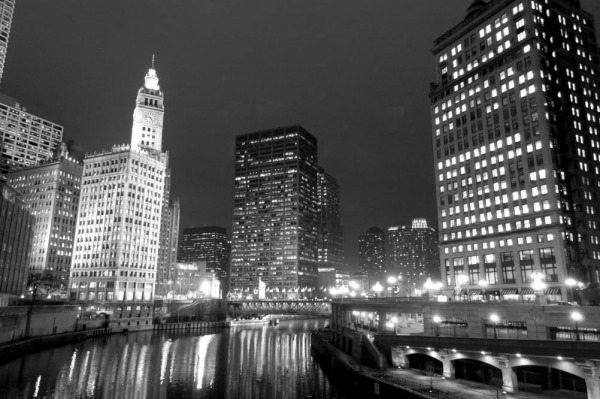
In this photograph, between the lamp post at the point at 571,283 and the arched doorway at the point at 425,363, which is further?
the lamp post at the point at 571,283

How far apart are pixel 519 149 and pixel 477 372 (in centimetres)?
7582

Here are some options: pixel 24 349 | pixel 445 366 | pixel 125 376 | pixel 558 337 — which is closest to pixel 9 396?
pixel 125 376

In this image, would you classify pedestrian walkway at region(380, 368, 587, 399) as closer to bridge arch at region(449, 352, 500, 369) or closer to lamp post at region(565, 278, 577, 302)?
bridge arch at region(449, 352, 500, 369)

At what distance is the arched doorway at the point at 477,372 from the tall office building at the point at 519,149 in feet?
178

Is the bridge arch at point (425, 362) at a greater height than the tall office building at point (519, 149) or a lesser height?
lesser

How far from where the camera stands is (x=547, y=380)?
52.0 m

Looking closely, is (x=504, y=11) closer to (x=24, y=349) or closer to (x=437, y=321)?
(x=437, y=321)

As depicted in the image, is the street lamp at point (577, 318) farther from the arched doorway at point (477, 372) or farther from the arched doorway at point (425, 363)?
the arched doorway at point (425, 363)

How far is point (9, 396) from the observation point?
55938mm

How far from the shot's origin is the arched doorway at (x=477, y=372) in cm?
5619

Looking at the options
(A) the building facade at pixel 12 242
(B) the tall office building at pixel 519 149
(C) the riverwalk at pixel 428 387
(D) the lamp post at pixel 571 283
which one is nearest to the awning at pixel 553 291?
(B) the tall office building at pixel 519 149

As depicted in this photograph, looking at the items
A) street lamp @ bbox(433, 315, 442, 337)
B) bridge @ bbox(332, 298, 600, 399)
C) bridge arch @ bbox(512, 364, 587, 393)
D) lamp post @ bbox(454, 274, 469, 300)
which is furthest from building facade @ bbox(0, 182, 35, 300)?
lamp post @ bbox(454, 274, 469, 300)

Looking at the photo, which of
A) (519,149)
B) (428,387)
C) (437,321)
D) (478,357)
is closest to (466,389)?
(428,387)

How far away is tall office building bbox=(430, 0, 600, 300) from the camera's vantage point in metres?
108
